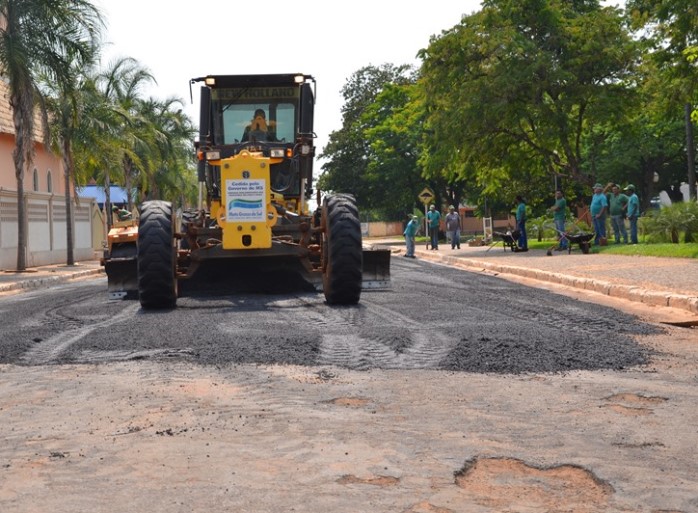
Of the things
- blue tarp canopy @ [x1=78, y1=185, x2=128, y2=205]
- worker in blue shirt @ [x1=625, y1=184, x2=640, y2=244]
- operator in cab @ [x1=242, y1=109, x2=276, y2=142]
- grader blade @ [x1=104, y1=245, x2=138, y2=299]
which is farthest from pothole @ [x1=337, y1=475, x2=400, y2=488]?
blue tarp canopy @ [x1=78, y1=185, x2=128, y2=205]

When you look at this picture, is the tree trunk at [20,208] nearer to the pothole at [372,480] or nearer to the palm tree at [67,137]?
the palm tree at [67,137]

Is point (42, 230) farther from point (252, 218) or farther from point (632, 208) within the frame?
point (252, 218)

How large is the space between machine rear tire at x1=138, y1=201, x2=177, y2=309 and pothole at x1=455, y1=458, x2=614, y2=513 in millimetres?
8037

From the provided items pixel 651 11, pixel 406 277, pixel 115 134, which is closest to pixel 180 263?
pixel 406 277

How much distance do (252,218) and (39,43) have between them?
55.0ft

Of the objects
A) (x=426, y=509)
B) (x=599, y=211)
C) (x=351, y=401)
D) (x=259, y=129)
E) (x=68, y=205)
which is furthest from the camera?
(x=68, y=205)

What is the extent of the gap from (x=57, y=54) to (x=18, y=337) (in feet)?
62.0

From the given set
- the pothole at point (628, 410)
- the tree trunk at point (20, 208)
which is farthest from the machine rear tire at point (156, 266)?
the tree trunk at point (20, 208)

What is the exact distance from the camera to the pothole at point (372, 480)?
4258 millimetres

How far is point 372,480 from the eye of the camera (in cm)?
431

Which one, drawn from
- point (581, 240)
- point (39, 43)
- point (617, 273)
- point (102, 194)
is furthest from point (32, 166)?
point (102, 194)

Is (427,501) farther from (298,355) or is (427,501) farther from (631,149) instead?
(631,149)

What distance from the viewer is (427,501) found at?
13.3 feet

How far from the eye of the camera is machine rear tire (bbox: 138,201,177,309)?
473 inches
